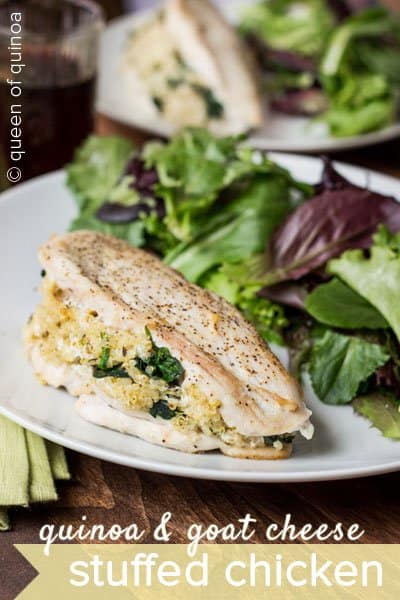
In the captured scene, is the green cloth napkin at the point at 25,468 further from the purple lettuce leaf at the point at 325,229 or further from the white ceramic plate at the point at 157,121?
the white ceramic plate at the point at 157,121

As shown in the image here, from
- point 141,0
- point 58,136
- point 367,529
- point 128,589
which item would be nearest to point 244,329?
point 367,529

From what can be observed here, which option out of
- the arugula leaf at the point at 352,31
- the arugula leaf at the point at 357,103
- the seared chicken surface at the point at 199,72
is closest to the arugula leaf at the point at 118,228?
the seared chicken surface at the point at 199,72

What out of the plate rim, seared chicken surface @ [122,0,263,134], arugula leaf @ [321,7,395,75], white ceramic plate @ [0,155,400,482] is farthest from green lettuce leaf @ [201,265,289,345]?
arugula leaf @ [321,7,395,75]

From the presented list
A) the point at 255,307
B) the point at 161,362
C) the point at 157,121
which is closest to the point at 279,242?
the point at 255,307

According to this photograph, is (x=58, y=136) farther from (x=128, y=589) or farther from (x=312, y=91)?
(x=128, y=589)

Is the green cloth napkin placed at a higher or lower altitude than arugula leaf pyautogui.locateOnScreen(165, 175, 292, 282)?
lower

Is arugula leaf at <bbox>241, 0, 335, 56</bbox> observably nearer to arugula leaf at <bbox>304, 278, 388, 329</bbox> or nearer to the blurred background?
the blurred background

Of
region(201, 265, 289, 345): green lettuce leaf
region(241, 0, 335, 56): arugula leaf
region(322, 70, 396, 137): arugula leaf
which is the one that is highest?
region(241, 0, 335, 56): arugula leaf
